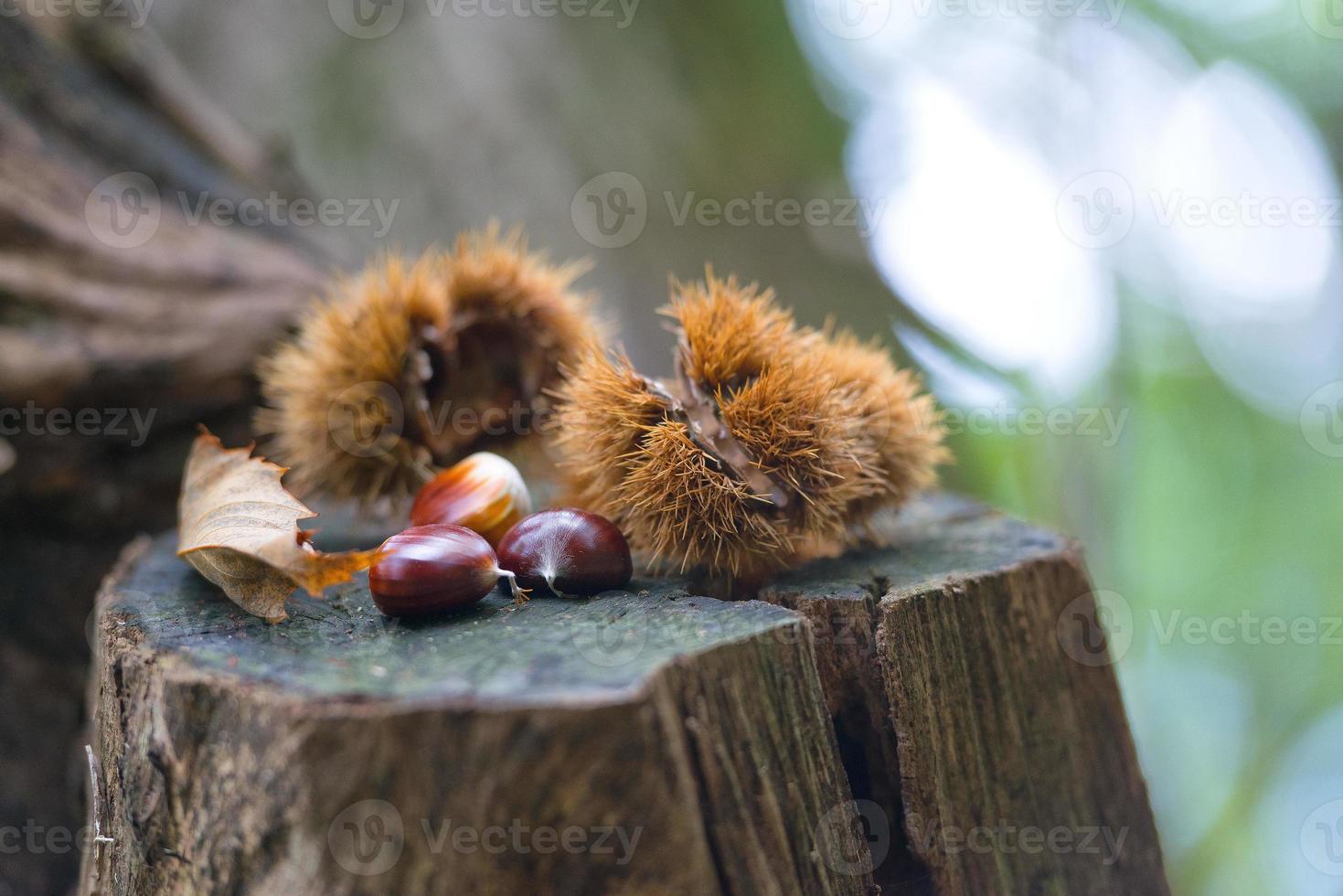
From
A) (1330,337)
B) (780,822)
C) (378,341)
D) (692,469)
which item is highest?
(1330,337)

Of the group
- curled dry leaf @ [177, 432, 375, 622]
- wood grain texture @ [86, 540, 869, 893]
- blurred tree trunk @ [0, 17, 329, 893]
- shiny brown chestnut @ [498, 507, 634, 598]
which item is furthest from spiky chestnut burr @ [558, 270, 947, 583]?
blurred tree trunk @ [0, 17, 329, 893]

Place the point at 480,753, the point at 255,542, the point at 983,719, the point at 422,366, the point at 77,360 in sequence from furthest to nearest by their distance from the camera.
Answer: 1. the point at 77,360
2. the point at 422,366
3. the point at 983,719
4. the point at 255,542
5. the point at 480,753

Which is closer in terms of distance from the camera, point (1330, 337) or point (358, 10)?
point (1330, 337)

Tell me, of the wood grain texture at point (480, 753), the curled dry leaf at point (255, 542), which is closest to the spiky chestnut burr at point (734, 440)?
the wood grain texture at point (480, 753)

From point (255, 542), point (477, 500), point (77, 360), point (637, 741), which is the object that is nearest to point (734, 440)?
point (477, 500)

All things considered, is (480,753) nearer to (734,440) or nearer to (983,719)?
(734,440)

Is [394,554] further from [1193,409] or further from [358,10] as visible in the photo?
[358,10]

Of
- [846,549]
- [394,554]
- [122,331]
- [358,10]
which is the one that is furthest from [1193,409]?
[358,10]
